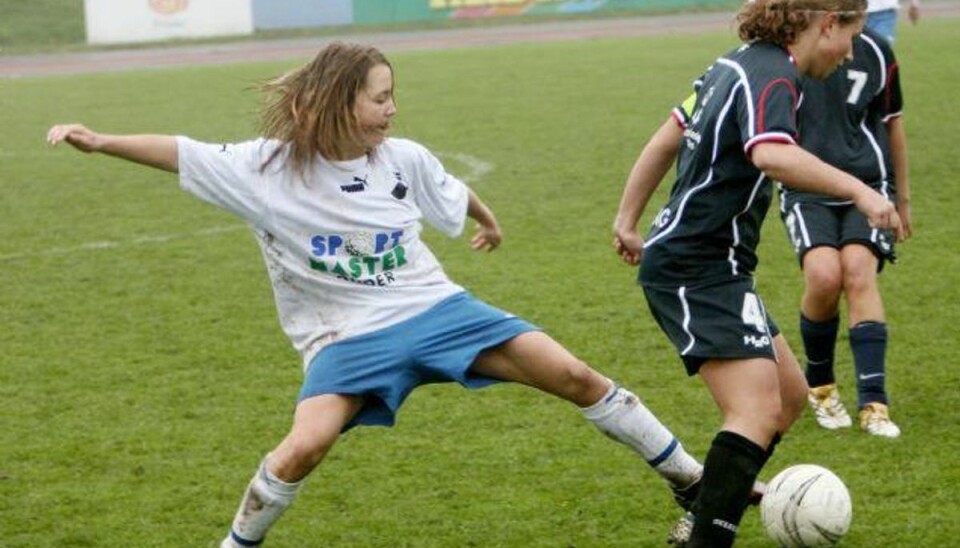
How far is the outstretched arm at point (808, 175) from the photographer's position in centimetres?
435

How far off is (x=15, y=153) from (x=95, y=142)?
38.0 feet

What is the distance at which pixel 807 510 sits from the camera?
504 centimetres

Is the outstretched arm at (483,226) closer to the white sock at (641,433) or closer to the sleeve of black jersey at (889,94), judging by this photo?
the white sock at (641,433)

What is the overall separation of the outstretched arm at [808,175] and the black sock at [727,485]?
2.37 ft

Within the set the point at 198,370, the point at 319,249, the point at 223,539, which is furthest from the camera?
the point at 198,370

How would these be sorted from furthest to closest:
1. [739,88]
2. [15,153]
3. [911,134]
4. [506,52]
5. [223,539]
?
[506,52] → [15,153] → [911,134] → [223,539] → [739,88]

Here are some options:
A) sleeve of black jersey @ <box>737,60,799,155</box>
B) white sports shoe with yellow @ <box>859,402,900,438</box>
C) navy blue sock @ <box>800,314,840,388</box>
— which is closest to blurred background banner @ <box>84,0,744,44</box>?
navy blue sock @ <box>800,314,840,388</box>

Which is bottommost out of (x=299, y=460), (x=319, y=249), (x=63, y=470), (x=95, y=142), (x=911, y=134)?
(x=911, y=134)

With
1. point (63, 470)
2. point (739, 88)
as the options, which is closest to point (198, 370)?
point (63, 470)

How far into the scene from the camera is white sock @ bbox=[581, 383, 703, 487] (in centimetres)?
512

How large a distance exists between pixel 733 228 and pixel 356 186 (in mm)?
1084

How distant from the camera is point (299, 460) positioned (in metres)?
4.77

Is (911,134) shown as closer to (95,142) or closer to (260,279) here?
(260,279)

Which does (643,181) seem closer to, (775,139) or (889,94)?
(775,139)
